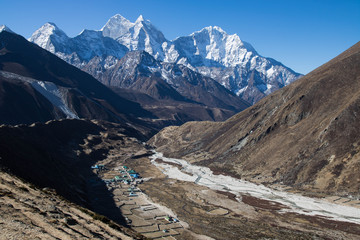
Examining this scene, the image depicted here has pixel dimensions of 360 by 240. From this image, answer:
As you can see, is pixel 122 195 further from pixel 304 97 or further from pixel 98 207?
pixel 304 97

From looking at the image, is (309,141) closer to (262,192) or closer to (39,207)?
(262,192)

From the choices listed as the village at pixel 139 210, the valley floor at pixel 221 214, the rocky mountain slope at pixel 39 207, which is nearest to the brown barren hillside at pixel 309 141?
the valley floor at pixel 221 214

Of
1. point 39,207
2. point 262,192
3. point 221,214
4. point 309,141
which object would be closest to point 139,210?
point 221,214

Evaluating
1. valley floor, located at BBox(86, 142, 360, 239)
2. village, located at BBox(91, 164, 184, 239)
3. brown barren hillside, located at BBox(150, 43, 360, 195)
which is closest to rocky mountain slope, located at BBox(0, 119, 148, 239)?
village, located at BBox(91, 164, 184, 239)

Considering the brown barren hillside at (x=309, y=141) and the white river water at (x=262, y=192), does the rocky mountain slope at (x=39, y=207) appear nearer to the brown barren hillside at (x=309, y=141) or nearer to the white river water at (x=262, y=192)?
the white river water at (x=262, y=192)

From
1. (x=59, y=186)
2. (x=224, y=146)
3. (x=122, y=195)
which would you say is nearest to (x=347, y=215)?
(x=122, y=195)

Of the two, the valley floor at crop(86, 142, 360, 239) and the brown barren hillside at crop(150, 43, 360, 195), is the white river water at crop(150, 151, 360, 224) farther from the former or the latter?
the brown barren hillside at crop(150, 43, 360, 195)
